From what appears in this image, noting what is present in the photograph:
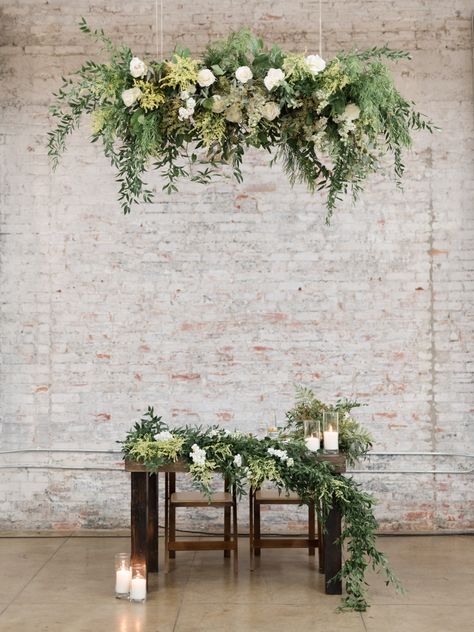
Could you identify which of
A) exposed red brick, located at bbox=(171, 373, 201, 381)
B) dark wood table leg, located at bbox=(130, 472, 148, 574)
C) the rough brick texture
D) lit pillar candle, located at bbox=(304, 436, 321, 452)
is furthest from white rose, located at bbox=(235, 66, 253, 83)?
exposed red brick, located at bbox=(171, 373, 201, 381)

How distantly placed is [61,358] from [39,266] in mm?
763

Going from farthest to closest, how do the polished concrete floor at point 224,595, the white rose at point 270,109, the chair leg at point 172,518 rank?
the chair leg at point 172,518 < the polished concrete floor at point 224,595 < the white rose at point 270,109

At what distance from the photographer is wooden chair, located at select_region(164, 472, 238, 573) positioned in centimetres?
540

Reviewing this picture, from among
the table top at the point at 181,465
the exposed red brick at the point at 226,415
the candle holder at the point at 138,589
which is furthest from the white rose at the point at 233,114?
the exposed red brick at the point at 226,415

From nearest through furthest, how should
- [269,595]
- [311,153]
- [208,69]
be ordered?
[208,69] → [311,153] → [269,595]

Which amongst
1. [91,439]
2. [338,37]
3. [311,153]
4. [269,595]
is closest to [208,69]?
[311,153]

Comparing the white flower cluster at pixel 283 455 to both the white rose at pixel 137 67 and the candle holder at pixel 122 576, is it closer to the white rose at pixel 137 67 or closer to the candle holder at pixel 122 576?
the candle holder at pixel 122 576

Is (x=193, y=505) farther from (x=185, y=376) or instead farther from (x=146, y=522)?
(x=185, y=376)

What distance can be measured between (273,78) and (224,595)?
9.42ft

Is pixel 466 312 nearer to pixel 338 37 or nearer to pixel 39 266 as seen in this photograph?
pixel 338 37

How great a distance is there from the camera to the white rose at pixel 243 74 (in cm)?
390

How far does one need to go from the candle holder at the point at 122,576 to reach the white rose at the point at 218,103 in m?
2.51

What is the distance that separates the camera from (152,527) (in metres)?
5.54

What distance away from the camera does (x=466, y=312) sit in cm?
687
